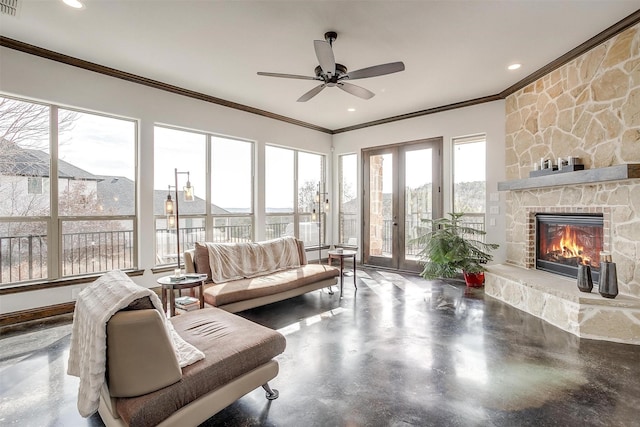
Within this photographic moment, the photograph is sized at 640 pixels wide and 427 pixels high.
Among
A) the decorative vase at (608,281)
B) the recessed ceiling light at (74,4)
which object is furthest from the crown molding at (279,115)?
the decorative vase at (608,281)

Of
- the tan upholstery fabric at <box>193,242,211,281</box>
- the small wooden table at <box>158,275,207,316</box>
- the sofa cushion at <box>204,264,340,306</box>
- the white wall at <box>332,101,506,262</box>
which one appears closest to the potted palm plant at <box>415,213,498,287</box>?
the white wall at <box>332,101,506,262</box>

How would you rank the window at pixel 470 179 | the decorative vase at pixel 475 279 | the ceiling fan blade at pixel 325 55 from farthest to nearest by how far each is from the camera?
the window at pixel 470 179
the decorative vase at pixel 475 279
the ceiling fan blade at pixel 325 55

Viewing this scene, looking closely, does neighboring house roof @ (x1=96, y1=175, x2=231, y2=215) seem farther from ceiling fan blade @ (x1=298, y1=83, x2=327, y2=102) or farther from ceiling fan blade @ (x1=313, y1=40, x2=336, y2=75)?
ceiling fan blade @ (x1=313, y1=40, x2=336, y2=75)

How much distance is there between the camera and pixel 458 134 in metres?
5.61

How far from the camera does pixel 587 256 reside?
382cm

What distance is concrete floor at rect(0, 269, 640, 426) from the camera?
2.02 meters

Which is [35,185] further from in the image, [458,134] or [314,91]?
[458,134]

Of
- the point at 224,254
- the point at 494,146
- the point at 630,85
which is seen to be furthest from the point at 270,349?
the point at 494,146

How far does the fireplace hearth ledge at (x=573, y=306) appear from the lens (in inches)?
120

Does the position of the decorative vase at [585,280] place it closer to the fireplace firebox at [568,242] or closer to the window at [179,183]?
the fireplace firebox at [568,242]

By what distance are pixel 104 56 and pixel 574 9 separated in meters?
4.98

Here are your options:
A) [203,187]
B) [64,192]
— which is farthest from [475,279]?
[64,192]

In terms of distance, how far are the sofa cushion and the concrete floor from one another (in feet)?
1.15

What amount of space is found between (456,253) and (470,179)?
1471 mm
